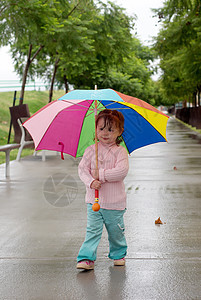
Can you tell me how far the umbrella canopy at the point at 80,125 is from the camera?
4.84 meters

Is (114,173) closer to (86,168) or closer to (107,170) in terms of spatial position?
(107,170)

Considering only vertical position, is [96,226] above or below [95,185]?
below

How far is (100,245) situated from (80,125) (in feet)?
4.17

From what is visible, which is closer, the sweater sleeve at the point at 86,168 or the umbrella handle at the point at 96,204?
the umbrella handle at the point at 96,204

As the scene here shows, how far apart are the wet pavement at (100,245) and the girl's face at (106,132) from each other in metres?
1.14

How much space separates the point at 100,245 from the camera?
5309 millimetres

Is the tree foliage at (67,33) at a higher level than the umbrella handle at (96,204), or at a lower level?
higher

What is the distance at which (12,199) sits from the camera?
806 centimetres

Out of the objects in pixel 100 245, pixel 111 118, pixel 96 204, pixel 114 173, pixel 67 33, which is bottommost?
pixel 100 245

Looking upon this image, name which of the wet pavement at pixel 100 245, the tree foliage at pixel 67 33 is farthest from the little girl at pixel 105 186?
the tree foliage at pixel 67 33

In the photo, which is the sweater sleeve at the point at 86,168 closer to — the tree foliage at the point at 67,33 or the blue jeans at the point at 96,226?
the blue jeans at the point at 96,226

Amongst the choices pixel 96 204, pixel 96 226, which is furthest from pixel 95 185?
pixel 96 226

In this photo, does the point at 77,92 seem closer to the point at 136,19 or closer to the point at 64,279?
the point at 64,279

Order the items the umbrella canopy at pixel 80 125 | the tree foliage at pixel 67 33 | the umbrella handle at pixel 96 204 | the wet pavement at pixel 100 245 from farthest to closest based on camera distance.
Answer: the tree foliage at pixel 67 33, the umbrella canopy at pixel 80 125, the umbrella handle at pixel 96 204, the wet pavement at pixel 100 245
